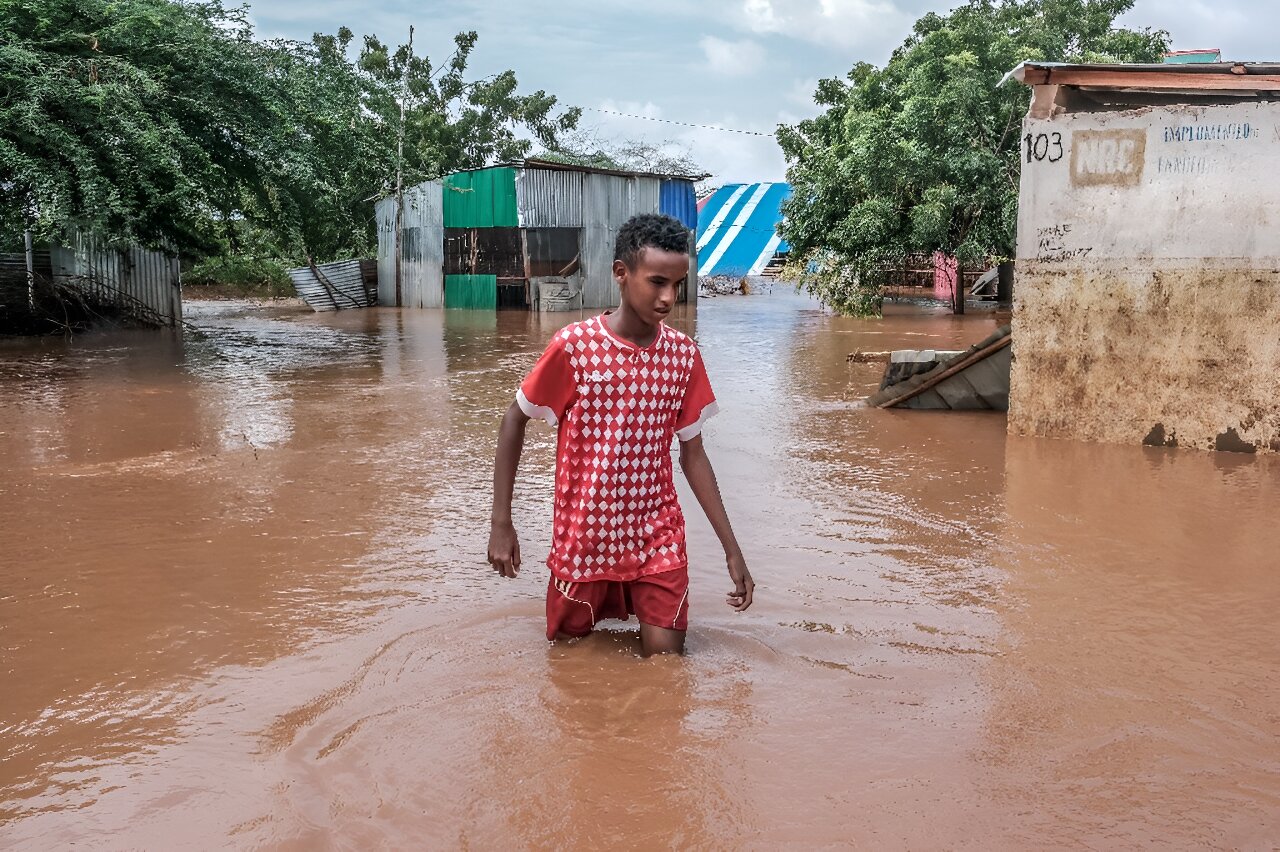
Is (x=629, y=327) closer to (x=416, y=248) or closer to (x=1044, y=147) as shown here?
(x=1044, y=147)

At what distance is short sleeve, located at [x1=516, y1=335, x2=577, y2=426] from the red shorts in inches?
22.7

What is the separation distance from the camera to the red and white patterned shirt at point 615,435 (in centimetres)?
312

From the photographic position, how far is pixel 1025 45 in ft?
68.3

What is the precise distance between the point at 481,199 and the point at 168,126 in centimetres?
1349

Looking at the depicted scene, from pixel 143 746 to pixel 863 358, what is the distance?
1054 cm

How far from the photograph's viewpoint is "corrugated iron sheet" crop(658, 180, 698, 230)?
2734cm

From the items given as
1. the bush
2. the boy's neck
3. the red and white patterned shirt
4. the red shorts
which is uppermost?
the bush

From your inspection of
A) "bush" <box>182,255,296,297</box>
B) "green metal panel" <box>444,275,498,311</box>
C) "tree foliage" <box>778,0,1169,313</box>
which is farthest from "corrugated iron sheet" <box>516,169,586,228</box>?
"bush" <box>182,255,296,297</box>

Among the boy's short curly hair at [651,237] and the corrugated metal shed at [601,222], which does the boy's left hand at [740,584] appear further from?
the corrugated metal shed at [601,222]

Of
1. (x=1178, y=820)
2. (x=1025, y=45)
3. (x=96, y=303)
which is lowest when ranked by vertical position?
(x=1178, y=820)

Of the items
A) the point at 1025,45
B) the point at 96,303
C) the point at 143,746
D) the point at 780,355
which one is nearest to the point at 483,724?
the point at 143,746

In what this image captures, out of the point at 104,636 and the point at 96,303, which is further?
the point at 96,303

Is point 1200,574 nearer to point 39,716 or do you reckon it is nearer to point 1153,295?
point 1153,295

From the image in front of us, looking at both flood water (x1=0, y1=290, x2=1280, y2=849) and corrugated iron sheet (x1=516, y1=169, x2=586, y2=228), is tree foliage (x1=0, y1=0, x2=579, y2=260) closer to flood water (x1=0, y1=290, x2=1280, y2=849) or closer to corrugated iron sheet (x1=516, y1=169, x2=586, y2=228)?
flood water (x1=0, y1=290, x2=1280, y2=849)
